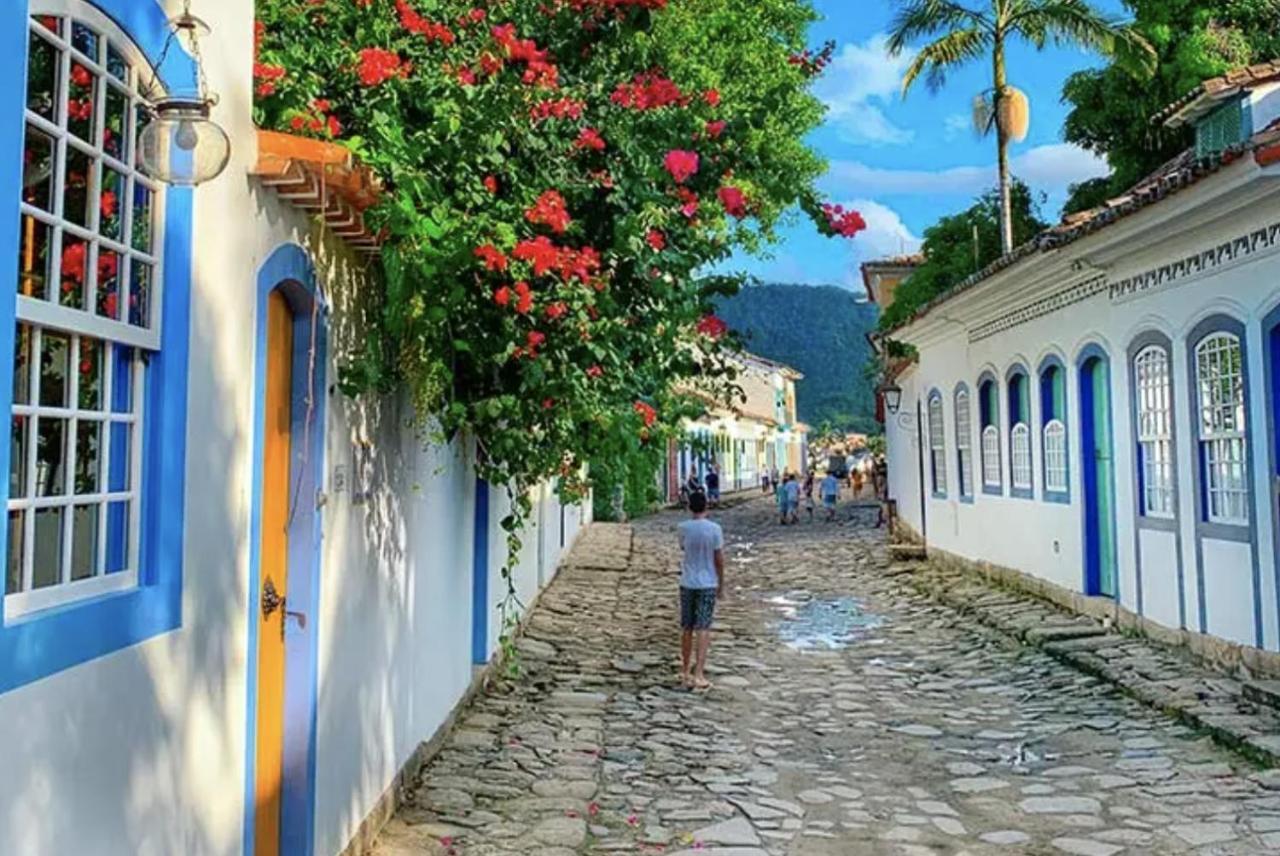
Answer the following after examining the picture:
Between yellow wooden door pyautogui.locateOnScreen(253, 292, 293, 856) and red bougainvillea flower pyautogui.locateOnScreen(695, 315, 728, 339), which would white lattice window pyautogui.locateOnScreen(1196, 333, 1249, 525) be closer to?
red bougainvillea flower pyautogui.locateOnScreen(695, 315, 728, 339)

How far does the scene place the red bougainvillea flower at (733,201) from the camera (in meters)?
5.54

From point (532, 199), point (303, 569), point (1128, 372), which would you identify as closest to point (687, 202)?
point (532, 199)

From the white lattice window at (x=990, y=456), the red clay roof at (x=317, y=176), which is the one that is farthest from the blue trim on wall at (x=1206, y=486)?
the red clay roof at (x=317, y=176)

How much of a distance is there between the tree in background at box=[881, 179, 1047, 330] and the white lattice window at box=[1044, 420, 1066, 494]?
1052 centimetres

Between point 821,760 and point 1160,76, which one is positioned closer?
point 821,760

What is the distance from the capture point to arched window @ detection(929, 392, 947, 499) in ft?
58.1

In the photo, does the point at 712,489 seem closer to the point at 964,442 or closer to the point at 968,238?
the point at 968,238

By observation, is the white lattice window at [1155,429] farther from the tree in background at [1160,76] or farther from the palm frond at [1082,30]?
the palm frond at [1082,30]

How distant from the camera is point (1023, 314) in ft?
44.4

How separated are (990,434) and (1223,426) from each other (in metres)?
6.37

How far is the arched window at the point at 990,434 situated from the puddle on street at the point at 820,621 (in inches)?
105

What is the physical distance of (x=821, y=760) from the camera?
22.9 feet

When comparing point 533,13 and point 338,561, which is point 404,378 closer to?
point 338,561

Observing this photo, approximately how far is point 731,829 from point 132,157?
436 centimetres
